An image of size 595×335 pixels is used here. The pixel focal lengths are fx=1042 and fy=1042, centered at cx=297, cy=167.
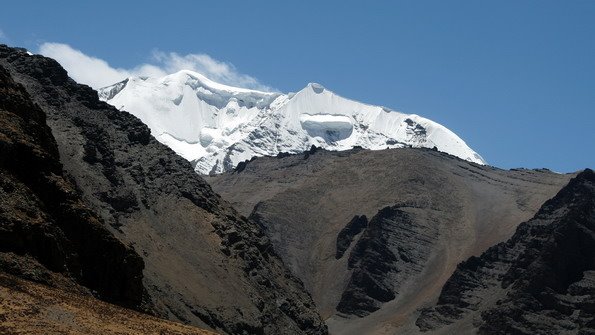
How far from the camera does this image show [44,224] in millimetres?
48531

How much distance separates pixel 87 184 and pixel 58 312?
329 feet

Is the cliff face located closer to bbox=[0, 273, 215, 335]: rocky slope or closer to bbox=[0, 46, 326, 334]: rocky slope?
bbox=[0, 273, 215, 335]: rocky slope

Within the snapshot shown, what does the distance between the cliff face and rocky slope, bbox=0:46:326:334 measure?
192ft

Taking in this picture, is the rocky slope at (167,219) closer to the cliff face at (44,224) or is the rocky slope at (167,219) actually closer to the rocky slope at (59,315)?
the cliff face at (44,224)

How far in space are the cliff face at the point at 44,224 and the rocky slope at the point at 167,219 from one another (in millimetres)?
58457

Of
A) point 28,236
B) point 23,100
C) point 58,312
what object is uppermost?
point 23,100

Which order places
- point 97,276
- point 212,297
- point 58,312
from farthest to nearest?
point 212,297 < point 97,276 < point 58,312

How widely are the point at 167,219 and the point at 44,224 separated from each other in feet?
330

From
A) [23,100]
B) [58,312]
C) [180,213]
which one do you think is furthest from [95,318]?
[180,213]

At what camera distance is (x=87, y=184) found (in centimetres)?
13925

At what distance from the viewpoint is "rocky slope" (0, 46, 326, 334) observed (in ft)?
428

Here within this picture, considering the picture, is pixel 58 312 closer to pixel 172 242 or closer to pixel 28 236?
pixel 28 236

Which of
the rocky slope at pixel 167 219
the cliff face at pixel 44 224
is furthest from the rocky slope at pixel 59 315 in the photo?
the rocky slope at pixel 167 219

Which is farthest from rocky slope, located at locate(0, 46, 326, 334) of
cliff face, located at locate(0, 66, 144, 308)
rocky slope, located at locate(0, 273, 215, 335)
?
rocky slope, located at locate(0, 273, 215, 335)
